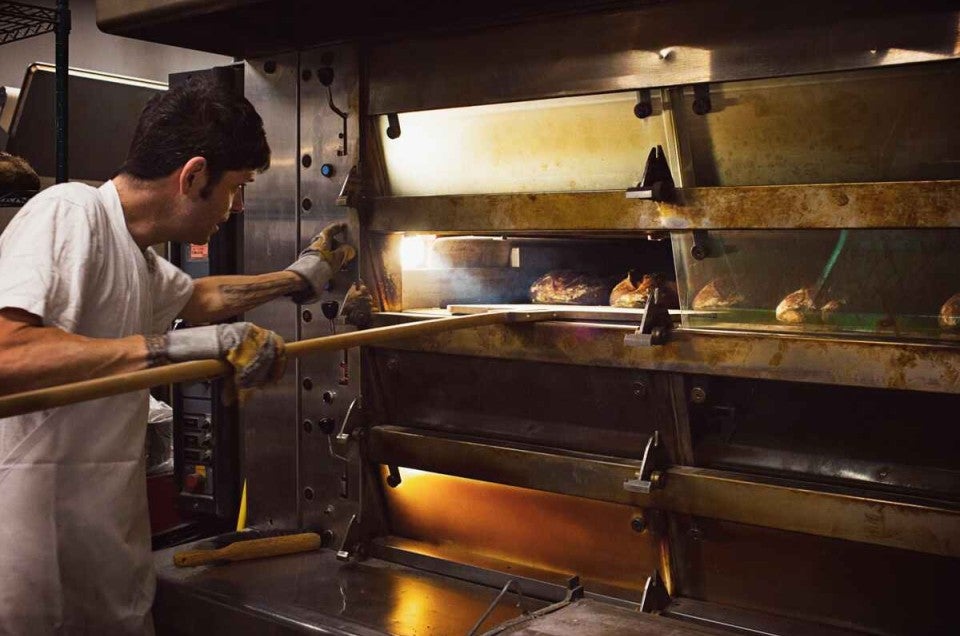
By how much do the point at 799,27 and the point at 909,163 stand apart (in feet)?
1.14

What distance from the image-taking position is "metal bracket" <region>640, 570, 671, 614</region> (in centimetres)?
224

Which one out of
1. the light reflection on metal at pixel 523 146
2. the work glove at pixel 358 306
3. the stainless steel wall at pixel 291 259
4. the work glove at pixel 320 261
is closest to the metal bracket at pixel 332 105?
the stainless steel wall at pixel 291 259

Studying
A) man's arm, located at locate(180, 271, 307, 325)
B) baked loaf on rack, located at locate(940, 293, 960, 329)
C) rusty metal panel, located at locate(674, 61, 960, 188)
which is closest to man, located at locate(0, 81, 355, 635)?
man's arm, located at locate(180, 271, 307, 325)

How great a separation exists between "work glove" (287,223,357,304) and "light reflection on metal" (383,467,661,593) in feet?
1.85

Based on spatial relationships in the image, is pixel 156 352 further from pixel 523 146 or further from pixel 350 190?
pixel 523 146

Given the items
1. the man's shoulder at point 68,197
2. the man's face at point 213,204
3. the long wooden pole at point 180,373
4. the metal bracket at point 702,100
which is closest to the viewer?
the long wooden pole at point 180,373

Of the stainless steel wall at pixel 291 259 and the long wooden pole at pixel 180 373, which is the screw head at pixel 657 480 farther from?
the stainless steel wall at pixel 291 259

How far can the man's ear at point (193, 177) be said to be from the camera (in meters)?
2.15

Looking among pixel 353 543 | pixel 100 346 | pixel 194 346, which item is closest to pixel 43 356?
pixel 100 346

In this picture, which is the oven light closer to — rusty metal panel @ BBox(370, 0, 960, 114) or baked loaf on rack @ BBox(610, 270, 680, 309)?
rusty metal panel @ BBox(370, 0, 960, 114)

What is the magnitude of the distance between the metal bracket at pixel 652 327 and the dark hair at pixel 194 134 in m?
0.97

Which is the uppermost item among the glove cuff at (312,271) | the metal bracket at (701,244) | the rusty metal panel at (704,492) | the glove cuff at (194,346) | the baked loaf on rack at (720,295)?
the metal bracket at (701,244)

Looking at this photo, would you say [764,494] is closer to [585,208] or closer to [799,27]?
[585,208]

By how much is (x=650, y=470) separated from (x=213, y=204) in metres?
1.17
